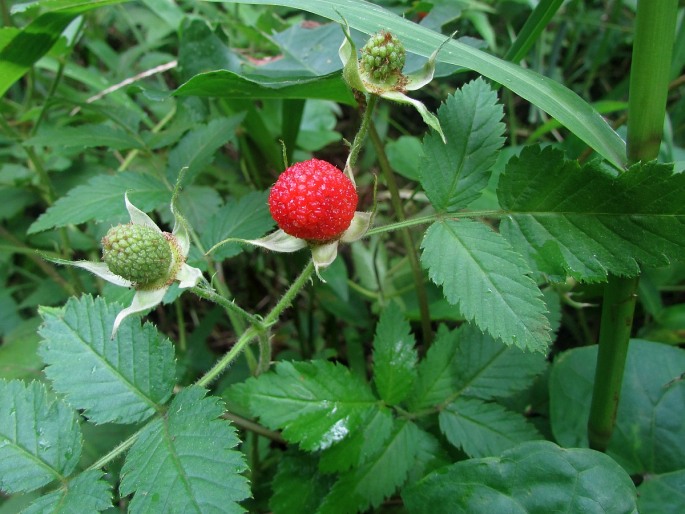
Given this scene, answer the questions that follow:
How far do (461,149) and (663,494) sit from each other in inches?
29.8

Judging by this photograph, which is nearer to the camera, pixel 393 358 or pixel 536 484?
pixel 536 484

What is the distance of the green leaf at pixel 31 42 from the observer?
4.44ft

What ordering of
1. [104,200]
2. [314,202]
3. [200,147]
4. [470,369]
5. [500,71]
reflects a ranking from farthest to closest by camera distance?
[200,147], [104,200], [470,369], [500,71], [314,202]

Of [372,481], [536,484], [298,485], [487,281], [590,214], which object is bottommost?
[298,485]

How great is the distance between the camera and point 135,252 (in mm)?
891

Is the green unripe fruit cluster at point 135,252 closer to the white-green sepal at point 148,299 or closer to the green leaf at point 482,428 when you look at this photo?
the white-green sepal at point 148,299

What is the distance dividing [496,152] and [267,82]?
1.60 feet

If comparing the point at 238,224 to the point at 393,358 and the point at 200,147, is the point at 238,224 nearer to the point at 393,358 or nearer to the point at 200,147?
the point at 200,147

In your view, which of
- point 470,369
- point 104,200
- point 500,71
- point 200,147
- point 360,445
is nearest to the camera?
point 500,71

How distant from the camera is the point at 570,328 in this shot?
1.82m

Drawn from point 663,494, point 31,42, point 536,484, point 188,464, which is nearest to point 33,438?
point 188,464

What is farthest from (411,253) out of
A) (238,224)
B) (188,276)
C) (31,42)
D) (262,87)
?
(31,42)

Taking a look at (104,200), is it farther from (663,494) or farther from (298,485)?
(663,494)

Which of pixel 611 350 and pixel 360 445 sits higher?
pixel 611 350
